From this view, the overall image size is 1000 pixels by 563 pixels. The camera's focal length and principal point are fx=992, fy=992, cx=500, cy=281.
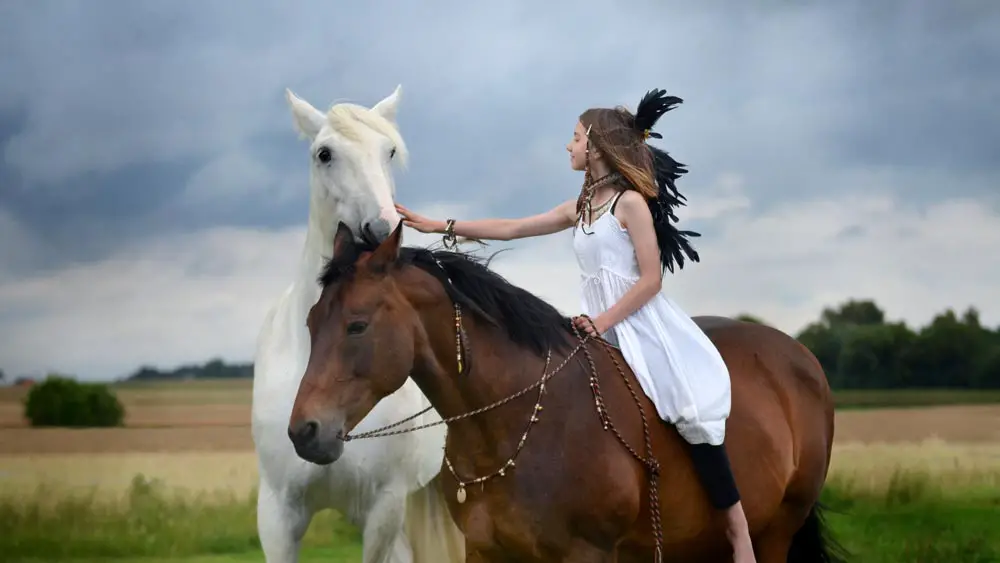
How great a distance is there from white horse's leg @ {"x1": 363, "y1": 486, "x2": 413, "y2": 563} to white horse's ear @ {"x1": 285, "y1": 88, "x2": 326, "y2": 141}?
122 centimetres

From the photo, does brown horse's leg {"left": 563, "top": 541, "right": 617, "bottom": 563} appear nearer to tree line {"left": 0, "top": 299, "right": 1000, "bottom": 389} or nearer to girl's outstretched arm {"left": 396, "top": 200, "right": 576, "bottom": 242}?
girl's outstretched arm {"left": 396, "top": 200, "right": 576, "bottom": 242}

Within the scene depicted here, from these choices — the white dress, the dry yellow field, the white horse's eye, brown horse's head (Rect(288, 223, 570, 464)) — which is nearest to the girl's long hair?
the white dress

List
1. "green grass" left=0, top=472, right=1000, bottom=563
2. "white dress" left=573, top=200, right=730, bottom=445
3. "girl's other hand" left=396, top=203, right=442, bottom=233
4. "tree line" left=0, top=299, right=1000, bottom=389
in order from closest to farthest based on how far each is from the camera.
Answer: "white dress" left=573, top=200, right=730, bottom=445, "girl's other hand" left=396, top=203, right=442, bottom=233, "green grass" left=0, top=472, right=1000, bottom=563, "tree line" left=0, top=299, right=1000, bottom=389

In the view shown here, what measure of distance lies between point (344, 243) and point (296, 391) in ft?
3.32

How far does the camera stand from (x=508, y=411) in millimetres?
2455

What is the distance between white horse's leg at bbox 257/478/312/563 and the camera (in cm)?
319

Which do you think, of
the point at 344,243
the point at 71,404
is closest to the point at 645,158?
the point at 344,243

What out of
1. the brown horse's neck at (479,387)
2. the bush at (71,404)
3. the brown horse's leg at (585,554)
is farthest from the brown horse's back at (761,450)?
the bush at (71,404)

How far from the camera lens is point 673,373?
2.74 m

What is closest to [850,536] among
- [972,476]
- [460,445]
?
[972,476]

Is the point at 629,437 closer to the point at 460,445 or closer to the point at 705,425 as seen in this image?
the point at 705,425

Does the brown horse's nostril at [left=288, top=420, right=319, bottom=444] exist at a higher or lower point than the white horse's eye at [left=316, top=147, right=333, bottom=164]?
lower

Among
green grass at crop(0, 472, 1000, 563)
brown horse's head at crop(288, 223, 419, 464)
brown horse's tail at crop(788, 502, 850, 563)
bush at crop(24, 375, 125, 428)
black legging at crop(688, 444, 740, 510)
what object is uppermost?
brown horse's head at crop(288, 223, 419, 464)

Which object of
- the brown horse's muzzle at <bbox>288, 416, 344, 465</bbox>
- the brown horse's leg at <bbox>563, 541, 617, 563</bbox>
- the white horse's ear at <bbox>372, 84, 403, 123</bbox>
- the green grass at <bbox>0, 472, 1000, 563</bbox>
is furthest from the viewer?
the green grass at <bbox>0, 472, 1000, 563</bbox>
